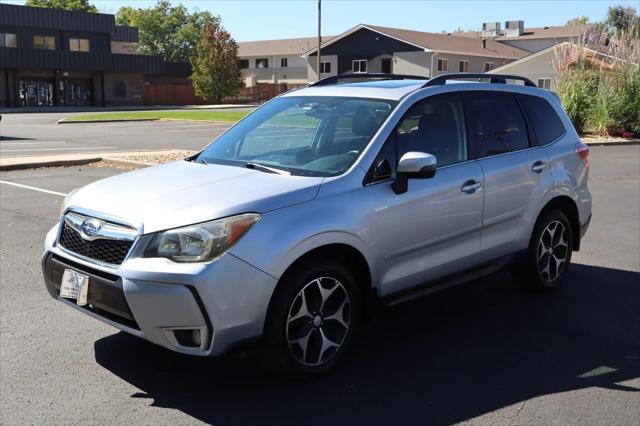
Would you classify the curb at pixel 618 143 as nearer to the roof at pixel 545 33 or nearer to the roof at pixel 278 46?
the roof at pixel 545 33

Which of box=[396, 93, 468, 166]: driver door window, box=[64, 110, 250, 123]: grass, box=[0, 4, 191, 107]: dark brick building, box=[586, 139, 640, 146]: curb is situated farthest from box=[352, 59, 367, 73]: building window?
box=[396, 93, 468, 166]: driver door window

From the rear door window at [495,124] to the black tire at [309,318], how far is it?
173 cm

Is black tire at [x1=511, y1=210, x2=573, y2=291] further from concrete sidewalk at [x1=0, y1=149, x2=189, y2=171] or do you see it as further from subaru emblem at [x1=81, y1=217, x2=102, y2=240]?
concrete sidewalk at [x1=0, y1=149, x2=189, y2=171]

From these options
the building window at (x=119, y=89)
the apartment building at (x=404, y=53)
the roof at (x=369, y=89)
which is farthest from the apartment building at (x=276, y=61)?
the roof at (x=369, y=89)

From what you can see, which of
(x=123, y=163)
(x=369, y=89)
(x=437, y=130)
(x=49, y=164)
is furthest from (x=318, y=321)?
(x=49, y=164)

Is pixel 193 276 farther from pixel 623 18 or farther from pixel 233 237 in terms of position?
pixel 623 18

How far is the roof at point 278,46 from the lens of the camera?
271ft

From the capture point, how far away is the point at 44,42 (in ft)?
195

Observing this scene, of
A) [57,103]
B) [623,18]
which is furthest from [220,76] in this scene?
[623,18]

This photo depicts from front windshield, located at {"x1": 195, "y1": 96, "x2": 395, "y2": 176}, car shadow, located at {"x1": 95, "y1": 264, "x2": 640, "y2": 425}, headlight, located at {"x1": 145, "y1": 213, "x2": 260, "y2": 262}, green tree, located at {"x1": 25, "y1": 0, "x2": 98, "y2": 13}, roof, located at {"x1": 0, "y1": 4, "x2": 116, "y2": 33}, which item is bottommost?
car shadow, located at {"x1": 95, "y1": 264, "x2": 640, "y2": 425}

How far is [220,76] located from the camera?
66312 mm

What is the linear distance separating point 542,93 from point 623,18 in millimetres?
101834

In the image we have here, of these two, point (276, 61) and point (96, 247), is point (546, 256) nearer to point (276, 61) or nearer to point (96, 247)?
point (96, 247)

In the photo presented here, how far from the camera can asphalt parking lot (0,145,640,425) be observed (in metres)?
3.91
